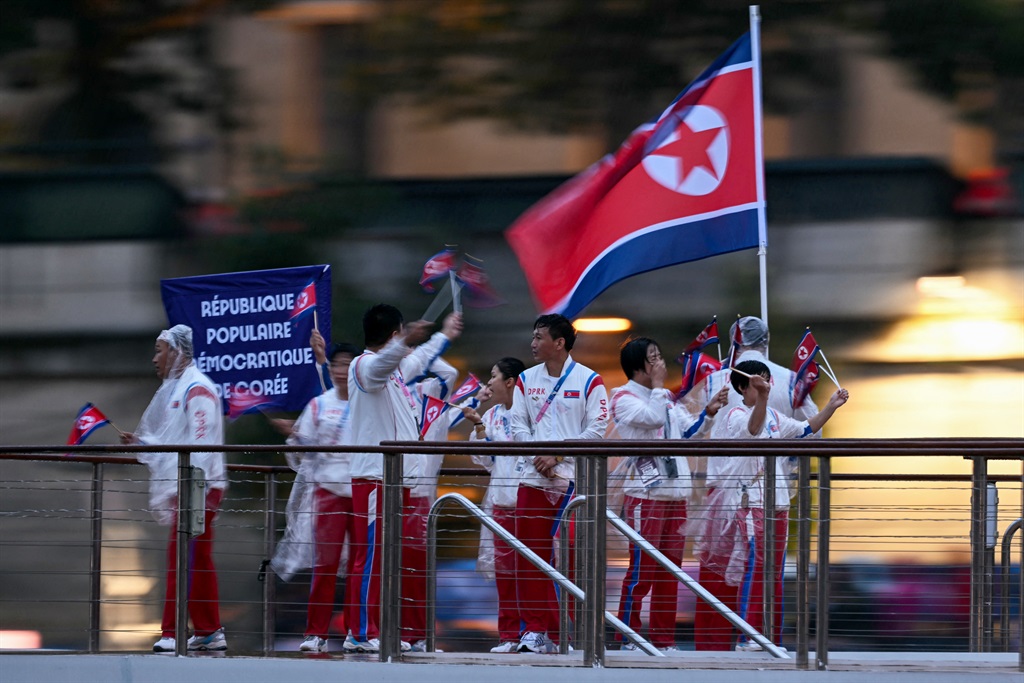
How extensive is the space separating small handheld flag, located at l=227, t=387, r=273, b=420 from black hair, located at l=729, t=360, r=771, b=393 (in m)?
2.73

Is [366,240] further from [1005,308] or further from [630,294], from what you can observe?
[1005,308]

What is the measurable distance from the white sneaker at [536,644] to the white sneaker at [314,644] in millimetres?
1004

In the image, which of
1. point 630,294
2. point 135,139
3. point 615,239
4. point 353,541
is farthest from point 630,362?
point 135,139

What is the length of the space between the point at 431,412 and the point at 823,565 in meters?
3.01

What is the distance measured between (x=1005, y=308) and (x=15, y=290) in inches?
399

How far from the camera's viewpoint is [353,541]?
7.62 meters

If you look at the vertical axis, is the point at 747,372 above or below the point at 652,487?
above

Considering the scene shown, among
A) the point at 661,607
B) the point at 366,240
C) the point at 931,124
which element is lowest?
the point at 661,607

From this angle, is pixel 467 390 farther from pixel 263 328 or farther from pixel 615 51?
pixel 615 51

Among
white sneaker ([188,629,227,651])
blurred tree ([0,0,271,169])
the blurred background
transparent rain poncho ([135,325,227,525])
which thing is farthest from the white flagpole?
blurred tree ([0,0,271,169])

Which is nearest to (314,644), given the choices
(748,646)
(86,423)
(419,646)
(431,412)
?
(419,646)

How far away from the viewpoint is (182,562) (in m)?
6.94

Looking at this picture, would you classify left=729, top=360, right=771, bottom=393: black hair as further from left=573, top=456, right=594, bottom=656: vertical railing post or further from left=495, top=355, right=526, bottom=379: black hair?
left=573, top=456, right=594, bottom=656: vertical railing post

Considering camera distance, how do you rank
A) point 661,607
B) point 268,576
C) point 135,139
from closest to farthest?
point 661,607
point 268,576
point 135,139
